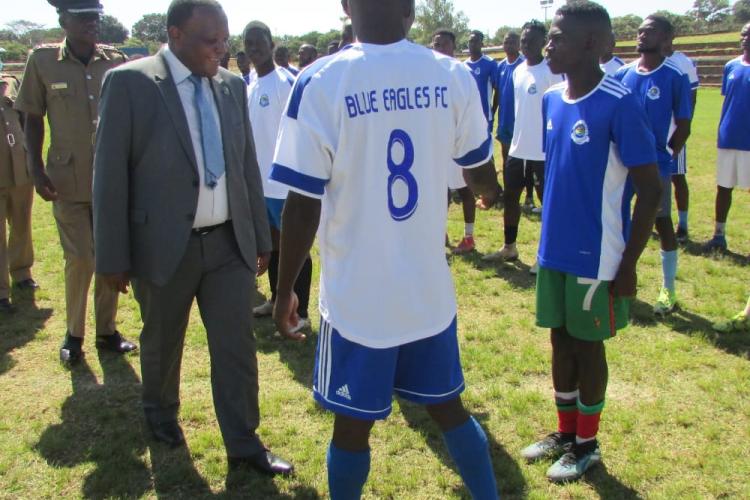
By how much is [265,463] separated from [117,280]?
1.22 m

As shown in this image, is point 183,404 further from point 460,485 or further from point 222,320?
point 460,485

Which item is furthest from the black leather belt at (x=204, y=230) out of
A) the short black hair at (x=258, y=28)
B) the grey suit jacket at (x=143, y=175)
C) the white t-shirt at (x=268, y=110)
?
the short black hair at (x=258, y=28)

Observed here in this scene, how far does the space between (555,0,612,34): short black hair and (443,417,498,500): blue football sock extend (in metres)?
1.89

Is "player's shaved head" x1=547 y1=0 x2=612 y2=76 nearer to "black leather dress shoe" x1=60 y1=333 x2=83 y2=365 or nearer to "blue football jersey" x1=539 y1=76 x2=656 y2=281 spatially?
"blue football jersey" x1=539 y1=76 x2=656 y2=281

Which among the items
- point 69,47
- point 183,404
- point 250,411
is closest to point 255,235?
point 250,411

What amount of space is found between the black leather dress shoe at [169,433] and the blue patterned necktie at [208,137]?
145 cm

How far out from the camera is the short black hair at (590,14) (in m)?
3.15

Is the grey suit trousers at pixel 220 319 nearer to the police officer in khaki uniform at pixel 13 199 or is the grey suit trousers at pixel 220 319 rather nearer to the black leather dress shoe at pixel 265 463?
the black leather dress shoe at pixel 265 463

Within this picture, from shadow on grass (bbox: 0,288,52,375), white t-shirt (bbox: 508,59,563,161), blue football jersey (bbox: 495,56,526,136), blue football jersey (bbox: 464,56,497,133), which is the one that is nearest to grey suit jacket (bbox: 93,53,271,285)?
shadow on grass (bbox: 0,288,52,375)

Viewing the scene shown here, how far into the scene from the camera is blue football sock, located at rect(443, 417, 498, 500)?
2.68 m

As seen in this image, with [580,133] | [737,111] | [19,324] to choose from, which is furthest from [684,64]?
[19,324]

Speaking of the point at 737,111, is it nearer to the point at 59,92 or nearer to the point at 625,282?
the point at 625,282

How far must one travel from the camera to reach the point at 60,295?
6492 millimetres

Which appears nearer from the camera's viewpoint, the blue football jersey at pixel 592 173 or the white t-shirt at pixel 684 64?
the blue football jersey at pixel 592 173
